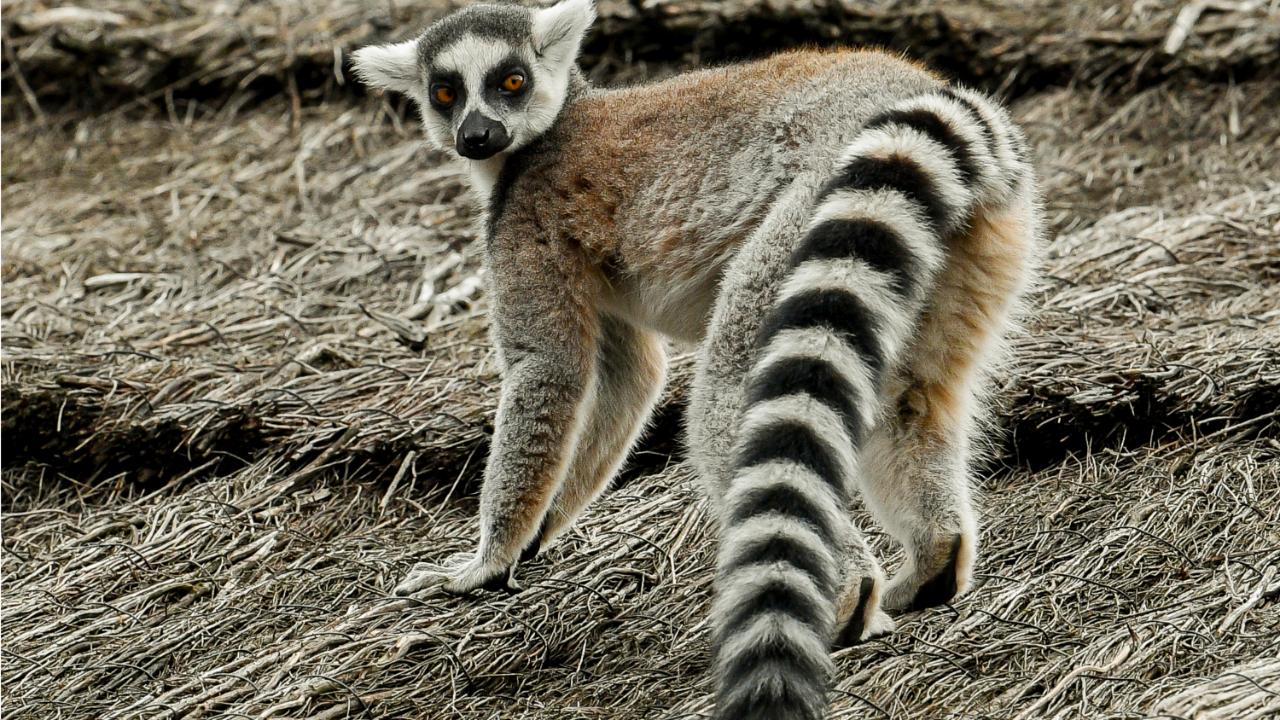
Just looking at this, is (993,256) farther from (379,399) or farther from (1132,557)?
(379,399)

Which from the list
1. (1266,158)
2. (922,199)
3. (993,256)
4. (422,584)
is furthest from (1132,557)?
(1266,158)

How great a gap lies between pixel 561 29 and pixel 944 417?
2270 mm

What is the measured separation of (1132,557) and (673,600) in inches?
58.9

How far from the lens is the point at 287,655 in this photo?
4.12 meters

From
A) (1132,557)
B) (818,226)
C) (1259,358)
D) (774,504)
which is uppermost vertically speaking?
(818,226)

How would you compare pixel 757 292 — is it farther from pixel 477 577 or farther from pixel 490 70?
pixel 490 70

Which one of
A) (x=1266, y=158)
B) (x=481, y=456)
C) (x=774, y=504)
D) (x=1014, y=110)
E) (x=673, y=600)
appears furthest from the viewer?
(x=1014, y=110)

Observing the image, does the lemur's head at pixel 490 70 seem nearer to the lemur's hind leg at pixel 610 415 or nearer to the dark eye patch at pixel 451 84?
the dark eye patch at pixel 451 84

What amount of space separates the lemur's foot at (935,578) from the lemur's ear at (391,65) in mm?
2822

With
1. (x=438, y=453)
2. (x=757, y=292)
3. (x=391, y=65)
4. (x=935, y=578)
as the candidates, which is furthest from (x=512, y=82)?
(x=935, y=578)

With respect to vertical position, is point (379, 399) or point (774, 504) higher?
point (774, 504)

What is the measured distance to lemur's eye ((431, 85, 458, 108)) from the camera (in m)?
5.21

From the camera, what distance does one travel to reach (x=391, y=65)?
544 cm

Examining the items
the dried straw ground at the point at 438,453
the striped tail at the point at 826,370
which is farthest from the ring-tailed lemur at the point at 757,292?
the dried straw ground at the point at 438,453
